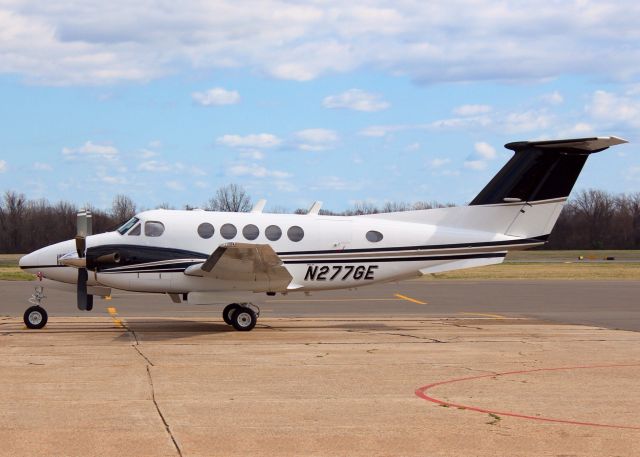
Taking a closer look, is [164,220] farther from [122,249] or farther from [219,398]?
[219,398]

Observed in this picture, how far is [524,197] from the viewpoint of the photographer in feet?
66.4

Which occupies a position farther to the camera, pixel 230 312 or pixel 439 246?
pixel 439 246

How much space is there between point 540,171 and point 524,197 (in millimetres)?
685

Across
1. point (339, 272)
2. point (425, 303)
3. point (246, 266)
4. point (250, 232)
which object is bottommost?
point (425, 303)

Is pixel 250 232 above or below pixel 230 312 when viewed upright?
above

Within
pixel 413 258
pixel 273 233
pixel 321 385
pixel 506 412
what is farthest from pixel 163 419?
pixel 413 258

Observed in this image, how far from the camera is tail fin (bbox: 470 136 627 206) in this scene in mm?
19891

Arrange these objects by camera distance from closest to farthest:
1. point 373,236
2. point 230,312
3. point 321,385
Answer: point 321,385 → point 230,312 → point 373,236

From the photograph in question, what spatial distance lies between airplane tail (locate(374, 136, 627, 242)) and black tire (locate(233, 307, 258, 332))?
3980mm

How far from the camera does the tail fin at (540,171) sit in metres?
19.9

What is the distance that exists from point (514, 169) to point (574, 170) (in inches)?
51.8

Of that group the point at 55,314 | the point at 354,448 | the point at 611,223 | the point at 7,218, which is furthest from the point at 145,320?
the point at 611,223

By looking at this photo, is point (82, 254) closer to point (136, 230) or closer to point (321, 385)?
point (136, 230)

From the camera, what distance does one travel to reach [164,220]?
63.4 feet
